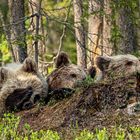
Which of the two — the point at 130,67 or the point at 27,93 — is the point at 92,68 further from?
the point at 27,93

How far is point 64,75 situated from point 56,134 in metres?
3.41

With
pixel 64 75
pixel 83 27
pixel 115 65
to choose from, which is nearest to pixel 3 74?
pixel 64 75

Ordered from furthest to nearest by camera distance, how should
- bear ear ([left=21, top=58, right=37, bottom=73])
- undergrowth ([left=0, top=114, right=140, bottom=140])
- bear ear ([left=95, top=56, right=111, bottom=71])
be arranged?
bear ear ([left=95, top=56, right=111, bottom=71]), bear ear ([left=21, top=58, right=37, bottom=73]), undergrowth ([left=0, top=114, right=140, bottom=140])

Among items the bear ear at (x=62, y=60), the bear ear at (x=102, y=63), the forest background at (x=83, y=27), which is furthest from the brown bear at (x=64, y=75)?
the forest background at (x=83, y=27)

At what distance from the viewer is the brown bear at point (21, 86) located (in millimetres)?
9836

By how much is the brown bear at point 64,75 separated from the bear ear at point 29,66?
1.43ft

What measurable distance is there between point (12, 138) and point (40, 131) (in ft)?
A: 1.28

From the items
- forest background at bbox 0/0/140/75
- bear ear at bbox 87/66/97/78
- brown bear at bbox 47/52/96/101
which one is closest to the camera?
brown bear at bbox 47/52/96/101

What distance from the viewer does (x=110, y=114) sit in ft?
27.0

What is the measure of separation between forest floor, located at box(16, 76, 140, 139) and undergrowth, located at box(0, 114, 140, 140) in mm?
265

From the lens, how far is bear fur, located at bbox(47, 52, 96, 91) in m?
10.3

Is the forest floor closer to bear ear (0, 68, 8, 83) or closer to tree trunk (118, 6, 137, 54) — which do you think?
bear ear (0, 68, 8, 83)

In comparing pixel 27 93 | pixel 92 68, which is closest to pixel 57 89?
pixel 27 93

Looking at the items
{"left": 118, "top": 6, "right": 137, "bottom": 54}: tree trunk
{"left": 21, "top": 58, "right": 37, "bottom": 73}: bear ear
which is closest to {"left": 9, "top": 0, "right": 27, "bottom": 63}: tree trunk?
{"left": 118, "top": 6, "right": 137, "bottom": 54}: tree trunk
